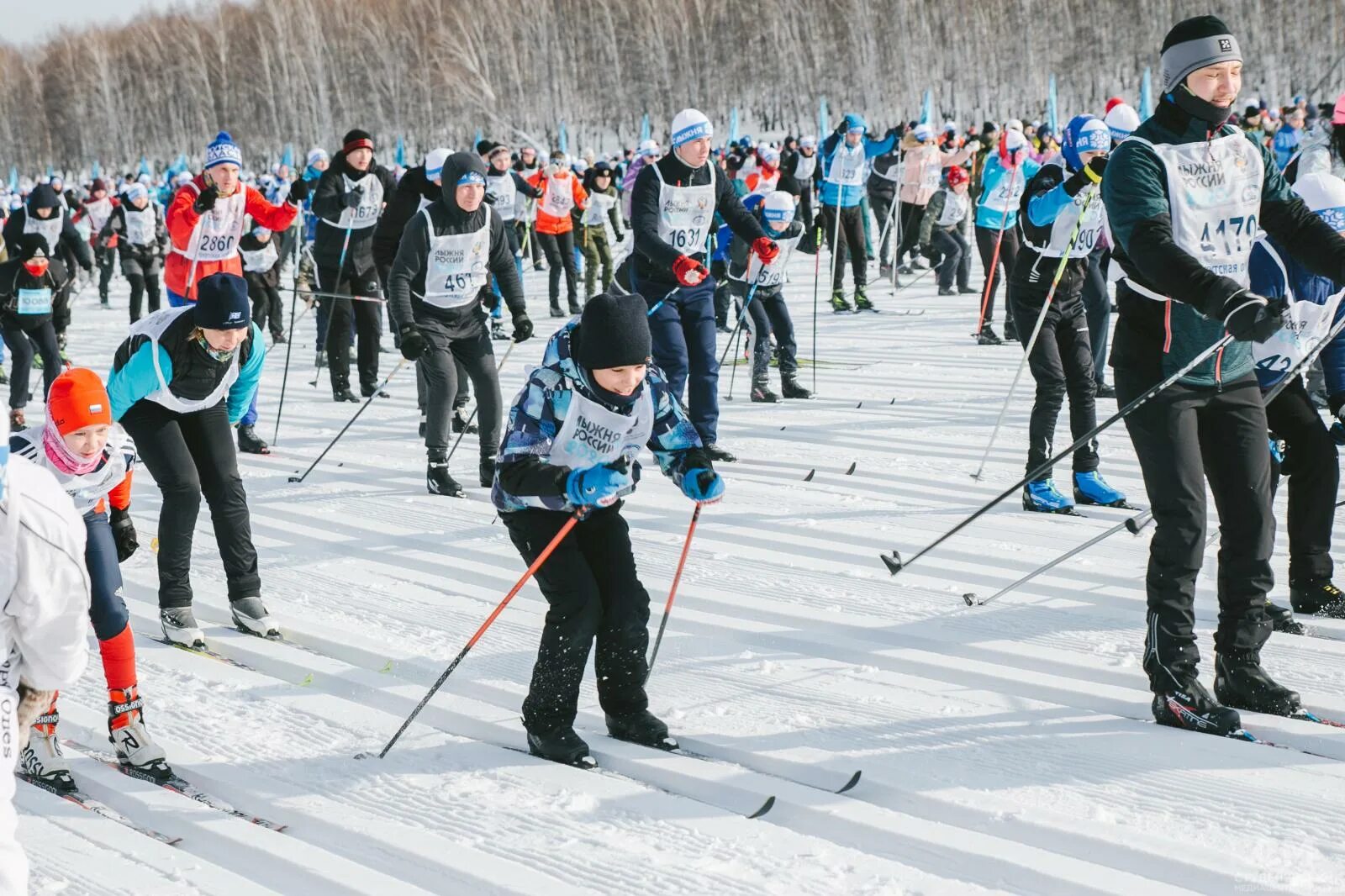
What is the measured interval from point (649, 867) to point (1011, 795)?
0.91 m

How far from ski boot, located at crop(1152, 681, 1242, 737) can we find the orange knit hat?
2847 mm

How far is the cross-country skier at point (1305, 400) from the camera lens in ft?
13.7

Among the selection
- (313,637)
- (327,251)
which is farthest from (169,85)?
(313,637)

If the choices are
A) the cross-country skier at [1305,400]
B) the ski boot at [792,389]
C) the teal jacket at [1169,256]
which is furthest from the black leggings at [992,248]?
the teal jacket at [1169,256]

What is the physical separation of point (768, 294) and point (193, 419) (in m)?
4.51

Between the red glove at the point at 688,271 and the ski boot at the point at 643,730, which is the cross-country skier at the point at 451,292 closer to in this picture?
the red glove at the point at 688,271

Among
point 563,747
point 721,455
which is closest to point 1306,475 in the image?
point 563,747

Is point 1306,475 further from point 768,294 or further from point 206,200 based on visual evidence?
point 206,200

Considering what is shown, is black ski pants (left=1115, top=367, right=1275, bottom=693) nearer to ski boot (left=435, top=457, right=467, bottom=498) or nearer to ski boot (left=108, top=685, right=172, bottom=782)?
ski boot (left=108, top=685, right=172, bottom=782)

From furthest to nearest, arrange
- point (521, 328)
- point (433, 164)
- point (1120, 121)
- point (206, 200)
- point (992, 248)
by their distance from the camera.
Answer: point (992, 248) → point (433, 164) → point (206, 200) → point (1120, 121) → point (521, 328)

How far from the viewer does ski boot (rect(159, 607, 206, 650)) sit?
185 inches

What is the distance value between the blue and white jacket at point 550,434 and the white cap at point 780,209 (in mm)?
5195

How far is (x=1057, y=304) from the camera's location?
5852 mm

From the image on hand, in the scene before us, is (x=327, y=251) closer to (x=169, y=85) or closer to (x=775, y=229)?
(x=775, y=229)
